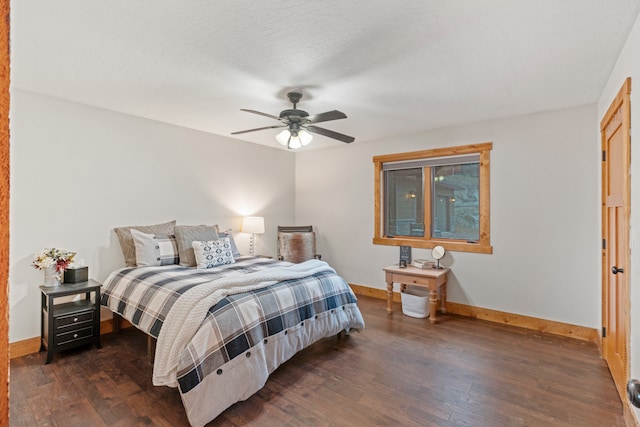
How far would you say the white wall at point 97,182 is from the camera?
9.87 feet

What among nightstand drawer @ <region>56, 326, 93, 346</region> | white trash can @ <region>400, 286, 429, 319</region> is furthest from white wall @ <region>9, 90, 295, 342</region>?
white trash can @ <region>400, 286, 429, 319</region>

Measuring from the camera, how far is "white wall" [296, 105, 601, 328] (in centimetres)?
336

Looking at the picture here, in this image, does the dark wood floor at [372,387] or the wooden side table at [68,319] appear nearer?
the dark wood floor at [372,387]

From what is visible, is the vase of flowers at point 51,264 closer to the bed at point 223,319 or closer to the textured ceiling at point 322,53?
the bed at point 223,319

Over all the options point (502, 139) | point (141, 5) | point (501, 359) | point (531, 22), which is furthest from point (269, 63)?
point (501, 359)

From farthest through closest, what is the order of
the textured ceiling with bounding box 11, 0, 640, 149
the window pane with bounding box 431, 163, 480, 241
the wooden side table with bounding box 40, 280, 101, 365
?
the window pane with bounding box 431, 163, 480, 241, the wooden side table with bounding box 40, 280, 101, 365, the textured ceiling with bounding box 11, 0, 640, 149

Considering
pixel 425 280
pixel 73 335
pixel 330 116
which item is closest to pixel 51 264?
pixel 73 335

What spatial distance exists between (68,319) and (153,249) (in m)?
0.94

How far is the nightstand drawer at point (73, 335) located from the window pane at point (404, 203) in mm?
3853

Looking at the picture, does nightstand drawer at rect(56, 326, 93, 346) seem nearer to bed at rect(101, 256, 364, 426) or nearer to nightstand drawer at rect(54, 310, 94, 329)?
nightstand drawer at rect(54, 310, 94, 329)

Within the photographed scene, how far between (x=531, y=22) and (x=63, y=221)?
4281 millimetres

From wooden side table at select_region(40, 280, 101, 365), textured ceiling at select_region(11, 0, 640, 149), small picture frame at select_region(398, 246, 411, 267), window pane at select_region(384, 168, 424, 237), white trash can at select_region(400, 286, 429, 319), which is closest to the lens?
textured ceiling at select_region(11, 0, 640, 149)

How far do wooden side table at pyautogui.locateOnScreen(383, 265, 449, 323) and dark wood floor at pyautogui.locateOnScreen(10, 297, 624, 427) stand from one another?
1.82 ft

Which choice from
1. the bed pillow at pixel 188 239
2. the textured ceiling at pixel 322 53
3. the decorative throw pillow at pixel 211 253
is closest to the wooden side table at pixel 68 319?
the bed pillow at pixel 188 239
